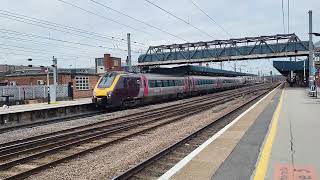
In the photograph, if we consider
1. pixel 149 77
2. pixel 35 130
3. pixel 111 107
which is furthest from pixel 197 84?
pixel 35 130

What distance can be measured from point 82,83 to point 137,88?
1887cm

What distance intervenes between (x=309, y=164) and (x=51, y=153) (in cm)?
661

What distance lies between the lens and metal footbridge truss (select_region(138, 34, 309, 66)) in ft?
198

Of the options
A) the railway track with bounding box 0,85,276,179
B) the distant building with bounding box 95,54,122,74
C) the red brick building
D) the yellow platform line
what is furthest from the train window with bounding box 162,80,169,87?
the yellow platform line

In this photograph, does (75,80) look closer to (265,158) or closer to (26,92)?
(26,92)

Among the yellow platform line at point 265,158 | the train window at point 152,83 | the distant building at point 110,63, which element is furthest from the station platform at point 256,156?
the distant building at point 110,63

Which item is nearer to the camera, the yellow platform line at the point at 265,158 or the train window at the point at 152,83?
the yellow platform line at the point at 265,158

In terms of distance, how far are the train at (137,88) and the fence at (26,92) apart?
1223 centimetres

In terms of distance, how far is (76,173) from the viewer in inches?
333

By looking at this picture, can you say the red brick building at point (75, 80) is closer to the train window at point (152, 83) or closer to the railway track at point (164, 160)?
the train window at point (152, 83)

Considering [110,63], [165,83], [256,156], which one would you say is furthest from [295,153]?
[110,63]

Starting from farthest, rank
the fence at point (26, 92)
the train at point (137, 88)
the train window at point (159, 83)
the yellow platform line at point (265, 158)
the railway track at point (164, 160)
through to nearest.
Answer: the fence at point (26, 92) < the train window at point (159, 83) < the train at point (137, 88) < the railway track at point (164, 160) < the yellow platform line at point (265, 158)

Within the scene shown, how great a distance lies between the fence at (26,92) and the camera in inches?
1463

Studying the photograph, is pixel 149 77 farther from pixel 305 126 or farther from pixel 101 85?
pixel 305 126
